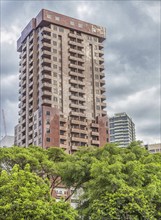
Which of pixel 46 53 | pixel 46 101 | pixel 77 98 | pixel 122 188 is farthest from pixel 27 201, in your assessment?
pixel 46 53

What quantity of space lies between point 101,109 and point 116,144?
179 feet

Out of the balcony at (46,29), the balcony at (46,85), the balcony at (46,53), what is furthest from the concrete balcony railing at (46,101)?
the balcony at (46,29)

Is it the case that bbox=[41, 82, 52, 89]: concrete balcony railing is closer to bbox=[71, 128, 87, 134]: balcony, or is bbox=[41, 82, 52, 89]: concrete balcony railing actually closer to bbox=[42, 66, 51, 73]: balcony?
bbox=[42, 66, 51, 73]: balcony

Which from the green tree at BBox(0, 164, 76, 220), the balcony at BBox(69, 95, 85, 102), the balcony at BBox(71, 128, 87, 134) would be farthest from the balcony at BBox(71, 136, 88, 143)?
the green tree at BBox(0, 164, 76, 220)

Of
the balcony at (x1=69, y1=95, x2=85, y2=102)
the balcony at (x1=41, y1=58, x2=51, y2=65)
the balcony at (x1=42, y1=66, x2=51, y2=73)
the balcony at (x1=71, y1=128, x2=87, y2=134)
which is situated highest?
the balcony at (x1=41, y1=58, x2=51, y2=65)

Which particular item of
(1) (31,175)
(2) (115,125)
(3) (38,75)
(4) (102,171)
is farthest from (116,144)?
(2) (115,125)

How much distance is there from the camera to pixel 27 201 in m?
21.4

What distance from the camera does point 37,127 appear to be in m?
79.1

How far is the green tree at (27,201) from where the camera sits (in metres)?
21.3

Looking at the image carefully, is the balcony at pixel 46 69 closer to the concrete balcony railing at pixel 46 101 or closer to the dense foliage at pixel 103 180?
the concrete balcony railing at pixel 46 101

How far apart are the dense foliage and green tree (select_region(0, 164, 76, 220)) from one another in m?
0.06

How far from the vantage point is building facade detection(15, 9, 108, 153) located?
7950 cm

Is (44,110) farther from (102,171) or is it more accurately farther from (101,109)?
(102,171)

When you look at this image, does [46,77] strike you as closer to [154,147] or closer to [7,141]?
[7,141]
